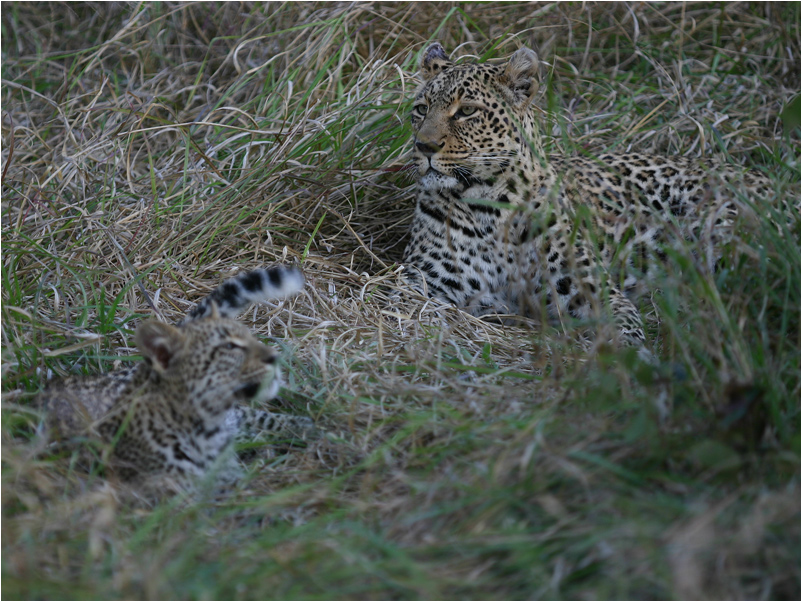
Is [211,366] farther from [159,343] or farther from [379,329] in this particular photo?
[379,329]

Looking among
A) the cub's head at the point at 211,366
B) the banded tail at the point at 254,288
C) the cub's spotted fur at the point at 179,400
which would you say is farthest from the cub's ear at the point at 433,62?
the cub's head at the point at 211,366

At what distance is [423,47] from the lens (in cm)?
695

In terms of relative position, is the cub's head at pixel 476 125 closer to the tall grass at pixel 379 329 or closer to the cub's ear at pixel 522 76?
the cub's ear at pixel 522 76

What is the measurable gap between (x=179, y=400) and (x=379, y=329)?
140 cm

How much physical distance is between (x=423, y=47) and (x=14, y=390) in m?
4.37

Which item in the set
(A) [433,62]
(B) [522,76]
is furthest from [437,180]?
(A) [433,62]

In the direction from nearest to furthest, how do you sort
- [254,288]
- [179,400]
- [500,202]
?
[179,400] → [254,288] → [500,202]

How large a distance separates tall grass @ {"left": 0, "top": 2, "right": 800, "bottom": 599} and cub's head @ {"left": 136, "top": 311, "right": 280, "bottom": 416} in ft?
1.42

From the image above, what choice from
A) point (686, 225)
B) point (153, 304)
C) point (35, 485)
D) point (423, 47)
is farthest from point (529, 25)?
point (35, 485)

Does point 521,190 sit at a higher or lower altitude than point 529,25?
lower

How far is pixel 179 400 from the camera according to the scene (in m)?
3.76

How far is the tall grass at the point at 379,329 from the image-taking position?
9.55 feet

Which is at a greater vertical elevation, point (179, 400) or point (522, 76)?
point (522, 76)

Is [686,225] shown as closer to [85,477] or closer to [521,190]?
[521,190]
